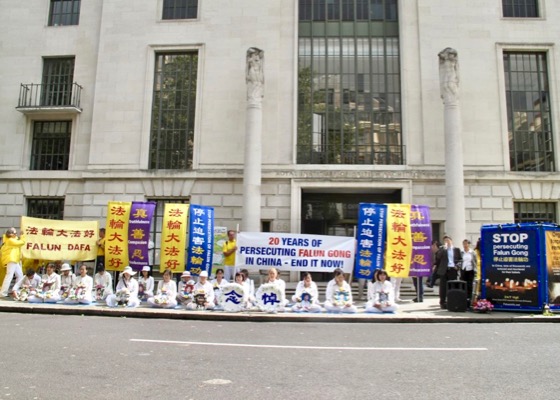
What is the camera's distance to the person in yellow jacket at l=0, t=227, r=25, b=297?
48.8ft

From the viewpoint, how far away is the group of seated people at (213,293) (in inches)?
506

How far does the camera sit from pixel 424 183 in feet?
68.3

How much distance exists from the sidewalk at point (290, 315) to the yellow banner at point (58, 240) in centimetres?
261

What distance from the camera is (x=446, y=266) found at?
1412 cm

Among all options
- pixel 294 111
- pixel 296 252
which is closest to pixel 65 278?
pixel 296 252

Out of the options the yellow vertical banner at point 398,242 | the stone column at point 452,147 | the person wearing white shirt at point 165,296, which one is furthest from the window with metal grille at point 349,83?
the person wearing white shirt at point 165,296

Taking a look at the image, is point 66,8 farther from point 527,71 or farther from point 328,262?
point 527,71

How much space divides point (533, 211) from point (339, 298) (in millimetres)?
12843

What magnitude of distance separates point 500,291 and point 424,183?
8601mm

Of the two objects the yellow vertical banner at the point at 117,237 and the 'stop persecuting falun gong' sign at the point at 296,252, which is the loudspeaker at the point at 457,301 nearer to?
the 'stop persecuting falun gong' sign at the point at 296,252

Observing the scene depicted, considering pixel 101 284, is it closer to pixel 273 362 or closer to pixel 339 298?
pixel 339 298

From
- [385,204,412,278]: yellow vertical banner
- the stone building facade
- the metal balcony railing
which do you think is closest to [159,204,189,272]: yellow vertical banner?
the stone building facade

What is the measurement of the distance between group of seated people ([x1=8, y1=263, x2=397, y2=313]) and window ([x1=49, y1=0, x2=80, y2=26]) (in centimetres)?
1551

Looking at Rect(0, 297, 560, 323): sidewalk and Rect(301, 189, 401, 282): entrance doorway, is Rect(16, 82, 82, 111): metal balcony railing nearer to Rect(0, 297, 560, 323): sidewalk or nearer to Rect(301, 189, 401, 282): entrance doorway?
Rect(301, 189, 401, 282): entrance doorway
